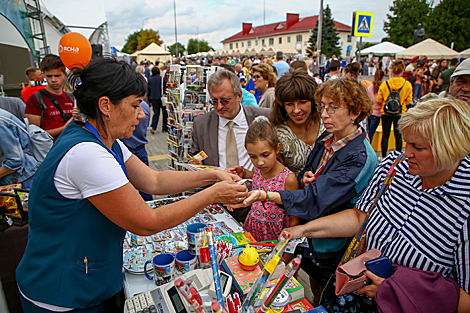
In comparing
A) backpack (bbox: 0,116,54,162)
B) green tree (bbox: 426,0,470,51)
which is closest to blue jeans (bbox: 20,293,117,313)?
backpack (bbox: 0,116,54,162)

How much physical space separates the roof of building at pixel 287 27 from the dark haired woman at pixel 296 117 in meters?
57.3

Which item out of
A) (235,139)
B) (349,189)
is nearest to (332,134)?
(349,189)

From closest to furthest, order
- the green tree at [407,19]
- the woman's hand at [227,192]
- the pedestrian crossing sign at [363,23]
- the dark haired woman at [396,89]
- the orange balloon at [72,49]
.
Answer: the woman's hand at [227,192], the orange balloon at [72,49], the dark haired woman at [396,89], the pedestrian crossing sign at [363,23], the green tree at [407,19]

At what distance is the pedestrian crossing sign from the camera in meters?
8.81

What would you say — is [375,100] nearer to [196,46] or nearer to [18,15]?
[18,15]

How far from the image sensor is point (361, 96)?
1968mm

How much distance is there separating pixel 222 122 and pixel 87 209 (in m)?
1.84

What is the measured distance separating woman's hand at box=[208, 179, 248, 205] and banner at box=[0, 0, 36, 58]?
12.6 meters

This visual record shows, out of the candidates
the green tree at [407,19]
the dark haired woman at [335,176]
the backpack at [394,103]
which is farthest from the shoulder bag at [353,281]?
the green tree at [407,19]

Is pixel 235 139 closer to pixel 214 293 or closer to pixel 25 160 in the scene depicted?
pixel 214 293

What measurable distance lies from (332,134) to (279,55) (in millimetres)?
9416

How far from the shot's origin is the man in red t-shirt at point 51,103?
147 inches

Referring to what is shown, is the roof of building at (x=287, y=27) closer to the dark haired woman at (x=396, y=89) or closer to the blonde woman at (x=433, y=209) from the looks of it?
the dark haired woman at (x=396, y=89)

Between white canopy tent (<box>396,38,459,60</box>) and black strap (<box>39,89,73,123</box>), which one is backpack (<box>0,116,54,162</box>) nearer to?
black strap (<box>39,89,73,123</box>)
